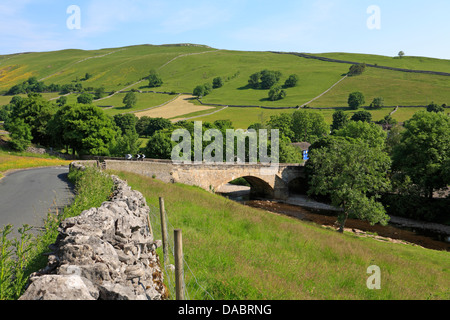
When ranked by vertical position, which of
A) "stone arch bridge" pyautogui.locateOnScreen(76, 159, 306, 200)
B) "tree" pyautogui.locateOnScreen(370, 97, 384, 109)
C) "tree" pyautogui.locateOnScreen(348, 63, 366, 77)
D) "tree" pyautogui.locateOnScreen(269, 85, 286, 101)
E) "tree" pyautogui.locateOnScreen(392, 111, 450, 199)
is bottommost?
"stone arch bridge" pyautogui.locateOnScreen(76, 159, 306, 200)

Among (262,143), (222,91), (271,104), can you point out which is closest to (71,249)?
(262,143)

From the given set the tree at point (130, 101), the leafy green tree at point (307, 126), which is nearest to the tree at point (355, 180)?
the leafy green tree at point (307, 126)

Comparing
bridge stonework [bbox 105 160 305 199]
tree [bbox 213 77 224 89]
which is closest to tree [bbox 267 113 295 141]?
bridge stonework [bbox 105 160 305 199]

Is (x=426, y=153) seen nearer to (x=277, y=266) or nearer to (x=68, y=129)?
(x=277, y=266)

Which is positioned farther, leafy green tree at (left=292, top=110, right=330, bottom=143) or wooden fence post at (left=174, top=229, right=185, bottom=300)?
leafy green tree at (left=292, top=110, right=330, bottom=143)

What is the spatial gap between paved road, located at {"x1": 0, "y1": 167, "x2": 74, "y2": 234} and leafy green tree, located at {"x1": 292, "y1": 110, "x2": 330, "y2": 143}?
289 feet

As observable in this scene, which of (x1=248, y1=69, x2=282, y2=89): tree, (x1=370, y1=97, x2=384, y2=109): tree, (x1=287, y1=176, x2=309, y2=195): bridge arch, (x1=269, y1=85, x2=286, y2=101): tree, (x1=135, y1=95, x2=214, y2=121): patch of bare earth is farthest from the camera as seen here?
(x1=248, y1=69, x2=282, y2=89): tree

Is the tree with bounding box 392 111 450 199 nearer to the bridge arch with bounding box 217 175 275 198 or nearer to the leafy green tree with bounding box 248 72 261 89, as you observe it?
the bridge arch with bounding box 217 175 275 198

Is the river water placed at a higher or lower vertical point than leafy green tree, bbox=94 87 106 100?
lower

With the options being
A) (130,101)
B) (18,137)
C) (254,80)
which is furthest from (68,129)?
(254,80)

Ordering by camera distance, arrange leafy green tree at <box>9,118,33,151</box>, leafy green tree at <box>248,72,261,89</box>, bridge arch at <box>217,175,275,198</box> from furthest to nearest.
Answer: leafy green tree at <box>248,72,261,89</box>, bridge arch at <box>217,175,275,198</box>, leafy green tree at <box>9,118,33,151</box>

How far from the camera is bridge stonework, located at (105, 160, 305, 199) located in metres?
40.9

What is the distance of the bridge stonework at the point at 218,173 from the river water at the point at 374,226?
3.54 m
